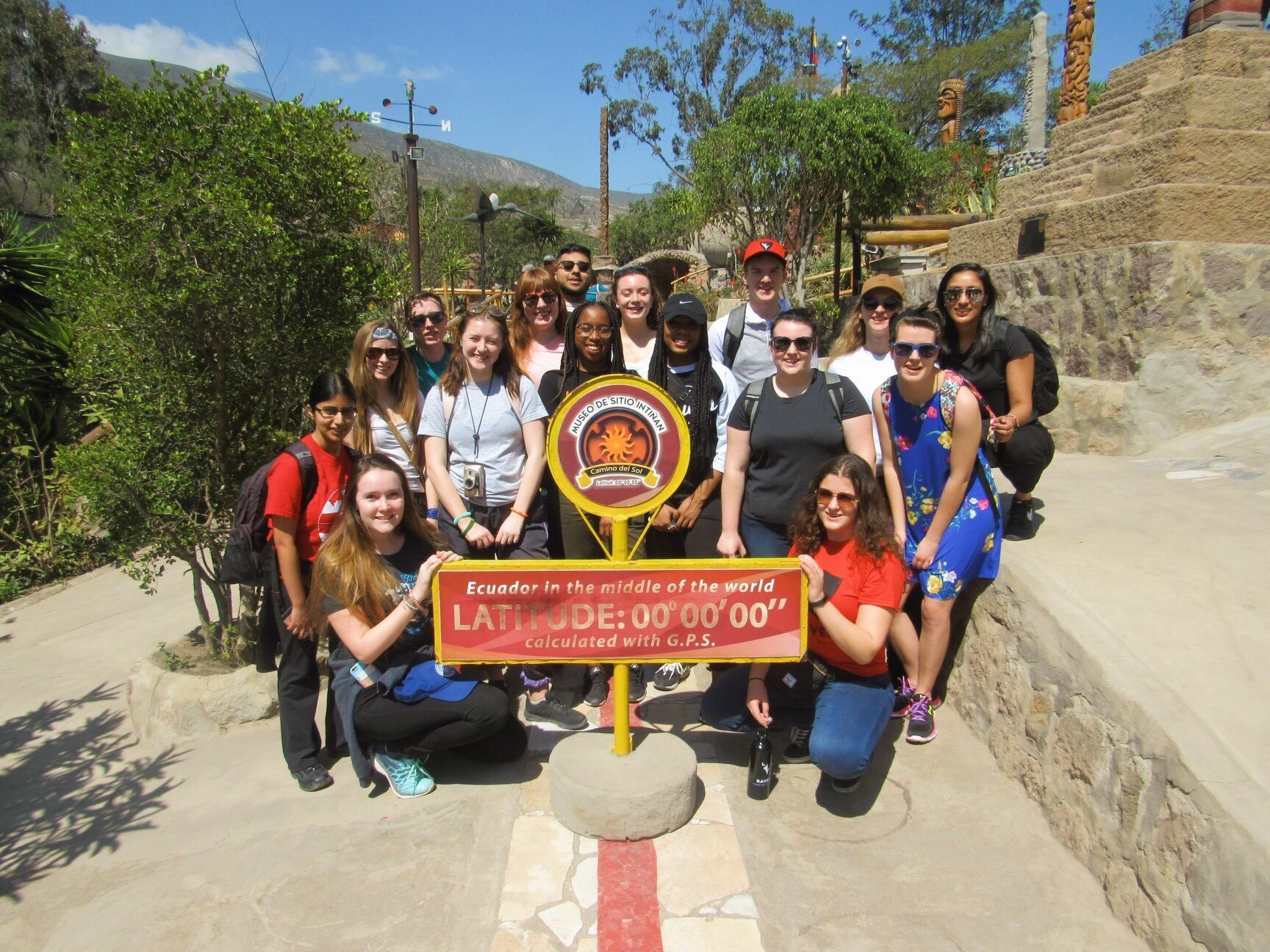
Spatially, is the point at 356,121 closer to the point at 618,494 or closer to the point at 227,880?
the point at 618,494

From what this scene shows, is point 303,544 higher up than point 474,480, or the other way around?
point 474,480

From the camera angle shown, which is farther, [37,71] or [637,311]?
[37,71]

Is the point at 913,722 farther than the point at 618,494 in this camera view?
Yes

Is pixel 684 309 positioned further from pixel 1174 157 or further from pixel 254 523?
pixel 1174 157

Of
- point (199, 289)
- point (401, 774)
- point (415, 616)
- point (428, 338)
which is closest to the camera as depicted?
point (415, 616)

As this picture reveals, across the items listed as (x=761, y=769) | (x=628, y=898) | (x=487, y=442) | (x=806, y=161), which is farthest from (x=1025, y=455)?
(x=806, y=161)

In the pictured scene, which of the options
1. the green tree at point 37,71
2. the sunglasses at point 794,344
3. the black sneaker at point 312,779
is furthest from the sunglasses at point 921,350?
the green tree at point 37,71

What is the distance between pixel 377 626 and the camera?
9.74 ft

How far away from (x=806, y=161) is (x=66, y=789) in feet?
41.9

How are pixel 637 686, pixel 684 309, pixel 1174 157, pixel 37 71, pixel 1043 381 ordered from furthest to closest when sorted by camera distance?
pixel 37 71
pixel 1174 157
pixel 637 686
pixel 1043 381
pixel 684 309

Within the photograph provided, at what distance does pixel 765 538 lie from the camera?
3.42m

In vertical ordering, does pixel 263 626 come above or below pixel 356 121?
below

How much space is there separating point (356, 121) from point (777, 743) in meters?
3.74

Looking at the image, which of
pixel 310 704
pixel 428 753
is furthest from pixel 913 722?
pixel 310 704
